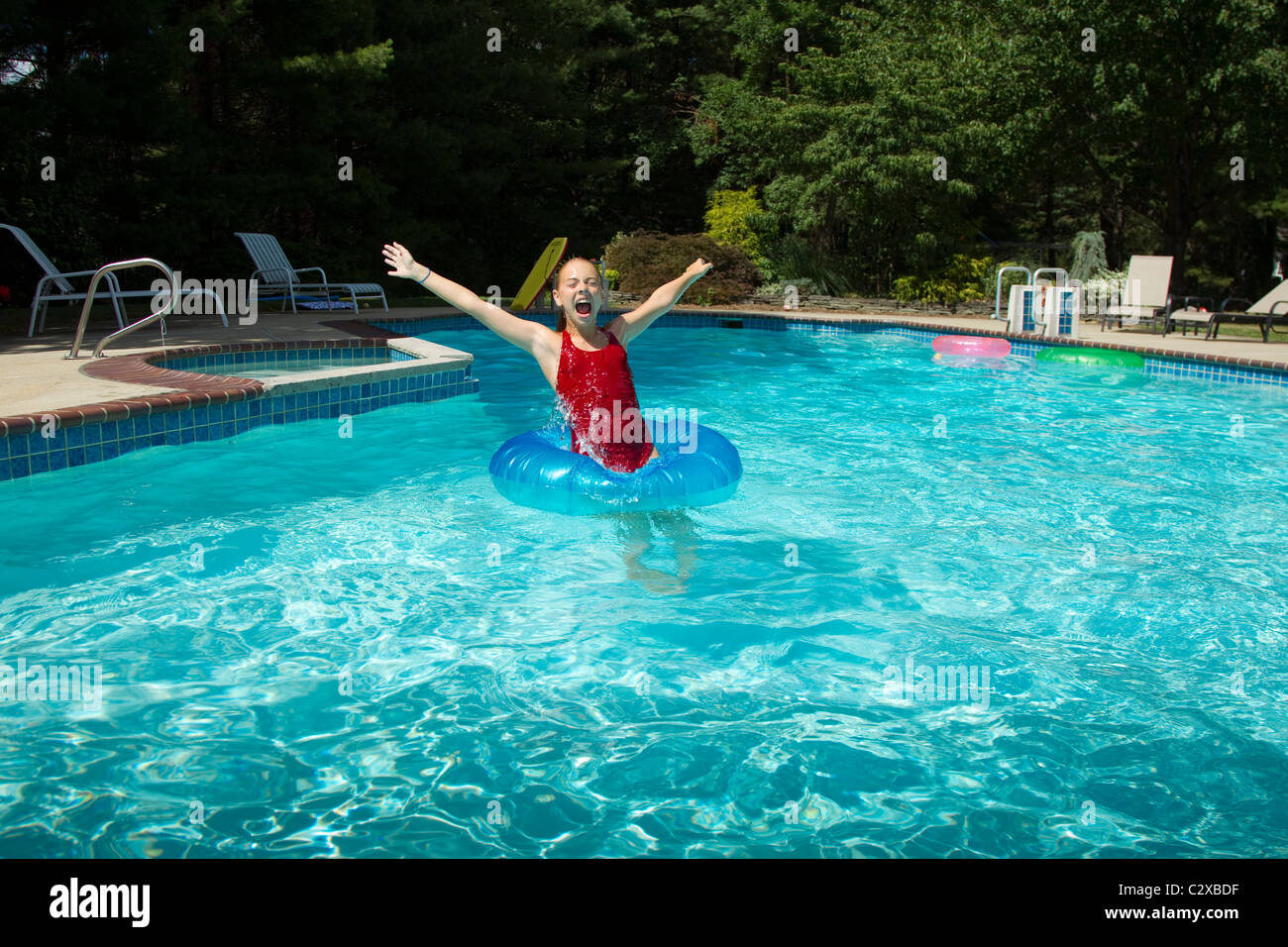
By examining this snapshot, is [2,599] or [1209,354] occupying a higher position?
[1209,354]

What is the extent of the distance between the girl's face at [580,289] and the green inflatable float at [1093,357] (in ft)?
29.2

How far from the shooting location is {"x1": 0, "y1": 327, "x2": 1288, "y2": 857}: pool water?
295 centimetres

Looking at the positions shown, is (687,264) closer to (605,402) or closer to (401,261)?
(605,402)

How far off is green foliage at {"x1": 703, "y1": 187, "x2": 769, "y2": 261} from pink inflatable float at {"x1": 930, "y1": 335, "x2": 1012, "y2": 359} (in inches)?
345

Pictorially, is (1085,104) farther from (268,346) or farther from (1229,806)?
(1229,806)

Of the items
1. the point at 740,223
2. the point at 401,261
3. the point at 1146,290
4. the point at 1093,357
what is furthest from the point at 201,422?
the point at 740,223

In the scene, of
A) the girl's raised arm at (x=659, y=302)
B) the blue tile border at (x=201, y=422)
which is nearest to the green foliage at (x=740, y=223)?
the blue tile border at (x=201, y=422)

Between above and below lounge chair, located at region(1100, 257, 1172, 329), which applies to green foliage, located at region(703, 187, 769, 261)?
above

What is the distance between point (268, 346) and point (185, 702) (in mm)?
6969

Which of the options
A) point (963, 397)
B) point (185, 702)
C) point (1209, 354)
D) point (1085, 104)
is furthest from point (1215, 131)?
point (185, 702)

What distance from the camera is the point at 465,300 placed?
5.33 metres

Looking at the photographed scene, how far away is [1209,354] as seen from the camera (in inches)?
448

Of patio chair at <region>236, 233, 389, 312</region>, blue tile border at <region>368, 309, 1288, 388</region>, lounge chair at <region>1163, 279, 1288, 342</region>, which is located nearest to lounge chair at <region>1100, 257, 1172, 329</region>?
lounge chair at <region>1163, 279, 1288, 342</region>

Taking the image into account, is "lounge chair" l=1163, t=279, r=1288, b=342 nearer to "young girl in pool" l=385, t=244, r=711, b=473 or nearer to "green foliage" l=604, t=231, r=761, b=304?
"green foliage" l=604, t=231, r=761, b=304
